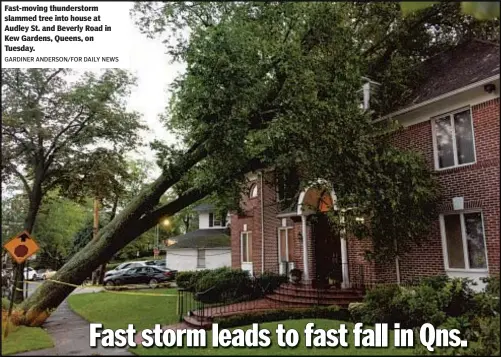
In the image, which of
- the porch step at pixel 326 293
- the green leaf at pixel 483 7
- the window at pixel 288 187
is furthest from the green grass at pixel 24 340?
the green leaf at pixel 483 7

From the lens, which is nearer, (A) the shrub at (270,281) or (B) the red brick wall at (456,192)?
(B) the red brick wall at (456,192)

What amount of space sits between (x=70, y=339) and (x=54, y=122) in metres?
11.0

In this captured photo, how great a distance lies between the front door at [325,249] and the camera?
606 inches

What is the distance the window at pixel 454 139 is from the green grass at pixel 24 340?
451 inches

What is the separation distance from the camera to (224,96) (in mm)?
11664

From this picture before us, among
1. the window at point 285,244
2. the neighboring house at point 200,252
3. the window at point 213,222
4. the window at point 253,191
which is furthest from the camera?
the window at point 213,222

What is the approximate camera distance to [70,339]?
9.95 metres

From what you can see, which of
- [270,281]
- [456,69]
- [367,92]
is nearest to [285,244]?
[270,281]

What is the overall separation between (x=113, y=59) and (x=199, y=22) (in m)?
5.67

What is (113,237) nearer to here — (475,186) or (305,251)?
(305,251)

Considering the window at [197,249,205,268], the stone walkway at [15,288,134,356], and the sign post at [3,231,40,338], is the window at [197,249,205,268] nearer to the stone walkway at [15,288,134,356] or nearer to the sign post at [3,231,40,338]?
the stone walkway at [15,288,134,356]

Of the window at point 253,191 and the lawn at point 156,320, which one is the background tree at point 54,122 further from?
the window at point 253,191

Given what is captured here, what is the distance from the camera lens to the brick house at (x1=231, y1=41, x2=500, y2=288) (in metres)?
10.7

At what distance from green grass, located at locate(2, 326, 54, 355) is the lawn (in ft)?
6.58
